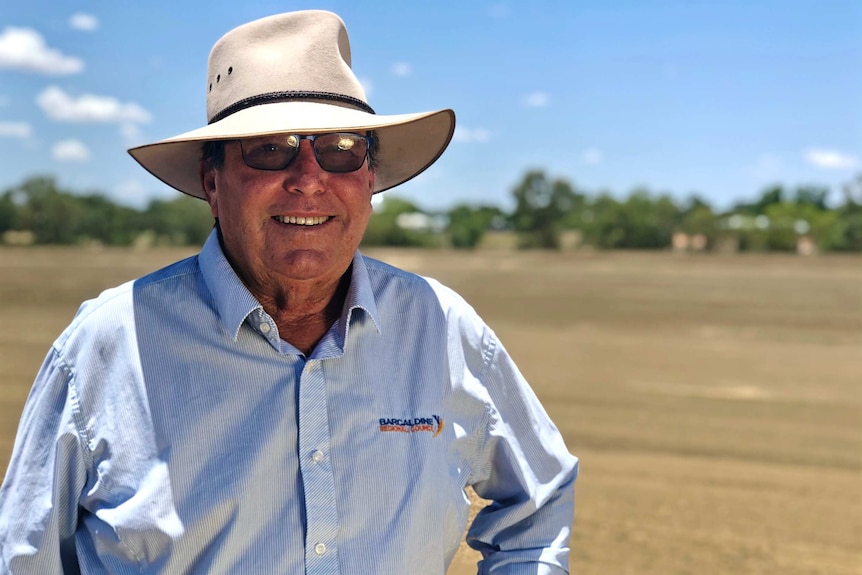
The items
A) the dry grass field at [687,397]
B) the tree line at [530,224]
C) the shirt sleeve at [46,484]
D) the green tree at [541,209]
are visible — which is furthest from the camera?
the green tree at [541,209]

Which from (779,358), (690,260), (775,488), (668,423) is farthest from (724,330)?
(690,260)

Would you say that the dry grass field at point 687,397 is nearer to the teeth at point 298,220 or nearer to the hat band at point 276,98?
the teeth at point 298,220

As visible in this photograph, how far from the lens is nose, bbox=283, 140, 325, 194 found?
6.36 feet

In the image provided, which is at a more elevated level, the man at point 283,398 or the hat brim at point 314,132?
the hat brim at point 314,132

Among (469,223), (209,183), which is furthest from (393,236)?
(209,183)

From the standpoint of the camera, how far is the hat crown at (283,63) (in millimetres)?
1959

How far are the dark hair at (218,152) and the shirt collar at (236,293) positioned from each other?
0.47ft

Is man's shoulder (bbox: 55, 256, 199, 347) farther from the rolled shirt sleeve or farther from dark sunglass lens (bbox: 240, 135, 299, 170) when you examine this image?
the rolled shirt sleeve

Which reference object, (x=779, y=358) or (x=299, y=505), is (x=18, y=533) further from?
(x=779, y=358)

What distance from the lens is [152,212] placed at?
35.1m

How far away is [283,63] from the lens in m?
1.96

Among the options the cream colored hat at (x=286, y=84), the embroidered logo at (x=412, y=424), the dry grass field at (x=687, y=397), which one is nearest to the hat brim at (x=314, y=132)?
the cream colored hat at (x=286, y=84)

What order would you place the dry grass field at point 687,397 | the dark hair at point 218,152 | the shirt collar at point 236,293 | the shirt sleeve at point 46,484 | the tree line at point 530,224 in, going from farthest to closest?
1. the tree line at point 530,224
2. the dry grass field at point 687,397
3. the dark hair at point 218,152
4. the shirt collar at point 236,293
5. the shirt sleeve at point 46,484

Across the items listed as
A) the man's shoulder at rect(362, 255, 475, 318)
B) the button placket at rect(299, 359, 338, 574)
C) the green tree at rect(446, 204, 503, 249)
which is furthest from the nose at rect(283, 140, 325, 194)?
the green tree at rect(446, 204, 503, 249)
